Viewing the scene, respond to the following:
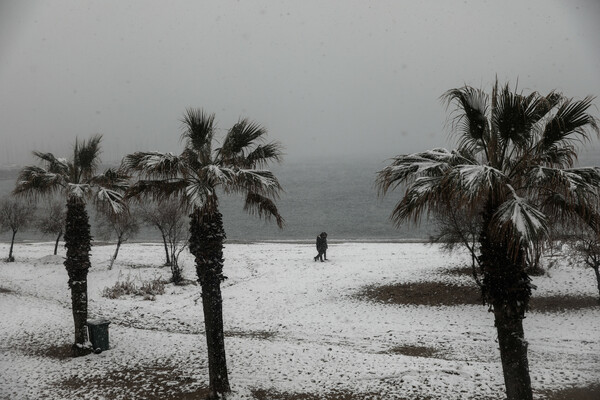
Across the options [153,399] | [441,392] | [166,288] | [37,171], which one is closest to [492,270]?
[441,392]

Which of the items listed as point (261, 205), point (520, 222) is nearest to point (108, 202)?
point (261, 205)

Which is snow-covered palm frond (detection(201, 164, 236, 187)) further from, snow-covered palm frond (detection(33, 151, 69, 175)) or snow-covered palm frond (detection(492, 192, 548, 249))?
snow-covered palm frond (detection(33, 151, 69, 175))

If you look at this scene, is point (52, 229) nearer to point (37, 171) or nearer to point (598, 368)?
point (37, 171)

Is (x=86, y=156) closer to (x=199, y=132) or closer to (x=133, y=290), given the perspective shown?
(x=199, y=132)

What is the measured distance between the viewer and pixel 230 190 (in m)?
9.84

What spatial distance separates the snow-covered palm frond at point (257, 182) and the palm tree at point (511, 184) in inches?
111

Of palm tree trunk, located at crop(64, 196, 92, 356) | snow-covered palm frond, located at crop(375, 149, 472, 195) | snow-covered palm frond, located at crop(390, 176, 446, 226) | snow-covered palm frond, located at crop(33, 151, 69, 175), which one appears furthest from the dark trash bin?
snow-covered palm frond, located at crop(390, 176, 446, 226)

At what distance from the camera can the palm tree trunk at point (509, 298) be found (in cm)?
709

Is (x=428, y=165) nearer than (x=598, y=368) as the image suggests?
Yes

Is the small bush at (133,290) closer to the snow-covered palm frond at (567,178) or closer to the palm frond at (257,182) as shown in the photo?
the palm frond at (257,182)

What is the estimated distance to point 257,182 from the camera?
983cm

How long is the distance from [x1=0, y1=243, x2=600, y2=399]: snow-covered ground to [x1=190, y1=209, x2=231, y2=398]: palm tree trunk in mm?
955

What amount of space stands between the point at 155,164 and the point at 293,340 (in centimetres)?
830

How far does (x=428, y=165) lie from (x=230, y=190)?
15.0ft
